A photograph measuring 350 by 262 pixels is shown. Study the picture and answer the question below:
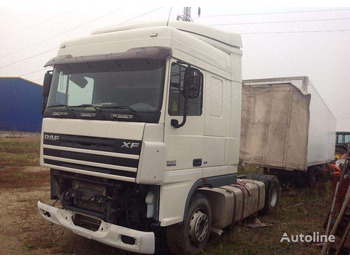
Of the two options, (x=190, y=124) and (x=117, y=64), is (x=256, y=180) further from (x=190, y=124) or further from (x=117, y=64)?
(x=117, y=64)

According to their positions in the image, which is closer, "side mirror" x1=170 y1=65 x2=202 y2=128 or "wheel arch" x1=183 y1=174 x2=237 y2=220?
"side mirror" x1=170 y1=65 x2=202 y2=128

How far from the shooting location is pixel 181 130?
13.3 ft

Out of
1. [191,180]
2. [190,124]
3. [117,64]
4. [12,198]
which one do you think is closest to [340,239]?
[191,180]

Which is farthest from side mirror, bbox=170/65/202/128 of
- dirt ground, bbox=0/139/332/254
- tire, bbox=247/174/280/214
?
tire, bbox=247/174/280/214

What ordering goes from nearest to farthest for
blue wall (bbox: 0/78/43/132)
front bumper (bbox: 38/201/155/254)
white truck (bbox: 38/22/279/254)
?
front bumper (bbox: 38/201/155/254)
white truck (bbox: 38/22/279/254)
blue wall (bbox: 0/78/43/132)

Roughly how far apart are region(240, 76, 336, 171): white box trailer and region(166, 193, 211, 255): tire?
155 inches

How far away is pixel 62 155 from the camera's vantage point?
423cm

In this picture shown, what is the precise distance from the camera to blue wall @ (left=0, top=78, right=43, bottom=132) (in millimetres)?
9133

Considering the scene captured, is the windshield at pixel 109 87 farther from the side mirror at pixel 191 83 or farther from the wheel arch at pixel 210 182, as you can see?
the wheel arch at pixel 210 182

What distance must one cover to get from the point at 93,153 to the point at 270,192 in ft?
15.3

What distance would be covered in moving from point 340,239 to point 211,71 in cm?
286

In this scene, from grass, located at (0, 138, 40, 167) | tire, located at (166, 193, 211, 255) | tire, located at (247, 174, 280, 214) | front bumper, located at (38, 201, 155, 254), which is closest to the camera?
front bumper, located at (38, 201, 155, 254)

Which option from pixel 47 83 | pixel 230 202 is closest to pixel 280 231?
pixel 230 202

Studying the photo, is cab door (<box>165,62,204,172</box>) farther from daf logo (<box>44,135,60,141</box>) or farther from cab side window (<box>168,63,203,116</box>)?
daf logo (<box>44,135,60,141</box>)
